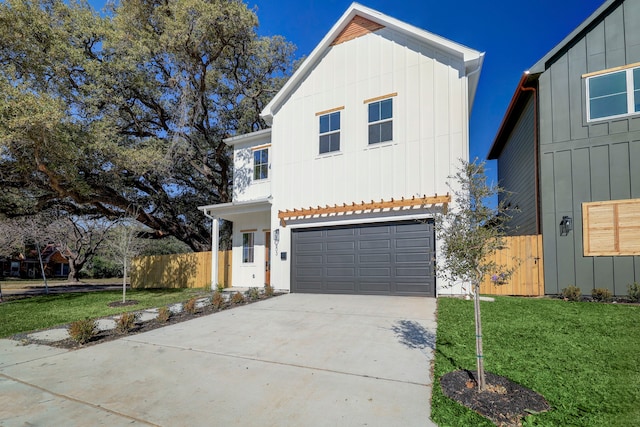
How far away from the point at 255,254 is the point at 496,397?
36.0 feet

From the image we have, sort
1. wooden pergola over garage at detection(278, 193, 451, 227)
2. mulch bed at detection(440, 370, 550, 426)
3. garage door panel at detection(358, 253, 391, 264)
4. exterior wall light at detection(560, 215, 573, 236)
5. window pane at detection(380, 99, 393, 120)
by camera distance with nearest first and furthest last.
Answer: mulch bed at detection(440, 370, 550, 426)
exterior wall light at detection(560, 215, 573, 236)
wooden pergola over garage at detection(278, 193, 451, 227)
garage door panel at detection(358, 253, 391, 264)
window pane at detection(380, 99, 393, 120)

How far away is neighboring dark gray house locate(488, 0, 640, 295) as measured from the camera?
8.53 metres

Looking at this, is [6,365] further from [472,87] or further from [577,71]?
[577,71]

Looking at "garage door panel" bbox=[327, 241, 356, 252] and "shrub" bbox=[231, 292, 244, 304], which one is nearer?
"shrub" bbox=[231, 292, 244, 304]

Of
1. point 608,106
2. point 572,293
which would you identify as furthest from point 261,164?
point 608,106

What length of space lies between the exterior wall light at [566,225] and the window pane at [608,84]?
11.0ft

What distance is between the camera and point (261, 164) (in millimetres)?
13523

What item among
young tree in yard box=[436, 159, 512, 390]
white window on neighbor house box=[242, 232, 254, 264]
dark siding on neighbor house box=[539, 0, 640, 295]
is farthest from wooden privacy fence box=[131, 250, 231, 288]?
young tree in yard box=[436, 159, 512, 390]

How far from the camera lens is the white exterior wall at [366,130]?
954cm

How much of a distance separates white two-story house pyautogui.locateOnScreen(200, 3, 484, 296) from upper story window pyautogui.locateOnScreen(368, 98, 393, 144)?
0.03m

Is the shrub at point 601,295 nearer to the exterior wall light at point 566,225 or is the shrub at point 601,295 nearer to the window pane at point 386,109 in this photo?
the exterior wall light at point 566,225

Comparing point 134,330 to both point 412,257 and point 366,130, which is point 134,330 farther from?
point 366,130

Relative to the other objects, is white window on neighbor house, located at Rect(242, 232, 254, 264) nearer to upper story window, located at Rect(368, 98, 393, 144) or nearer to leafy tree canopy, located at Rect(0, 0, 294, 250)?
leafy tree canopy, located at Rect(0, 0, 294, 250)

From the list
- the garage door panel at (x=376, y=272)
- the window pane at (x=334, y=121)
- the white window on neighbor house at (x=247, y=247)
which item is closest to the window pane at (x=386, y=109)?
the window pane at (x=334, y=121)
